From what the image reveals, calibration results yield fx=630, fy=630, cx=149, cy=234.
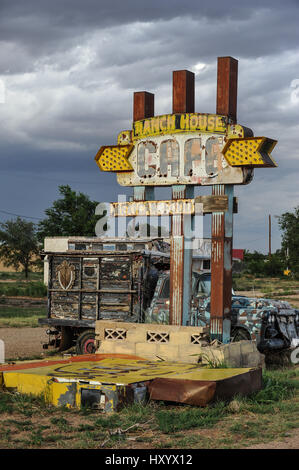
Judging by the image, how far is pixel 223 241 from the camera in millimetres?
11766

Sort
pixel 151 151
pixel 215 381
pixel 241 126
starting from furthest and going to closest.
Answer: pixel 151 151
pixel 241 126
pixel 215 381

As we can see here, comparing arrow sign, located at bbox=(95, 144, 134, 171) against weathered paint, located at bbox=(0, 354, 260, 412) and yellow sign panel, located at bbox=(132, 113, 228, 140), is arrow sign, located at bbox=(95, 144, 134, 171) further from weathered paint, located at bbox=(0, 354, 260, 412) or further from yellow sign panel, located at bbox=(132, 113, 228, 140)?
weathered paint, located at bbox=(0, 354, 260, 412)

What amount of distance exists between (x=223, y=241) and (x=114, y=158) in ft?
10.3

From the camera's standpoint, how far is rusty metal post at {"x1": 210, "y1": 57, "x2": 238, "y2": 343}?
11.7m

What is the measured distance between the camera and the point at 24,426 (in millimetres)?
7250

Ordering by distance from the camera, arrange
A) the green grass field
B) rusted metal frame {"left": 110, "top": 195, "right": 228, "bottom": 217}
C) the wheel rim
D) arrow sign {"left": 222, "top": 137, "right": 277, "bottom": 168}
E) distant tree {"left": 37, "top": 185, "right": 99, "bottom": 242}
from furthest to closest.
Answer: distant tree {"left": 37, "top": 185, "right": 99, "bottom": 242}
the wheel rim
rusted metal frame {"left": 110, "top": 195, "right": 228, "bottom": 217}
arrow sign {"left": 222, "top": 137, "right": 277, "bottom": 168}
the green grass field

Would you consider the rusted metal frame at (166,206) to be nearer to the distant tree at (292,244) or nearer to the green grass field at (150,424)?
the green grass field at (150,424)

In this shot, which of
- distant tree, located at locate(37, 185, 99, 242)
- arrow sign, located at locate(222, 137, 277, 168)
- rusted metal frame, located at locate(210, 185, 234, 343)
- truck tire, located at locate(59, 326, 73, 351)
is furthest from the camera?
distant tree, located at locate(37, 185, 99, 242)

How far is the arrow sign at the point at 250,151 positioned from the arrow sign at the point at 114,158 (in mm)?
2269

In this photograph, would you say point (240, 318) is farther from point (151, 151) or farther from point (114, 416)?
point (114, 416)

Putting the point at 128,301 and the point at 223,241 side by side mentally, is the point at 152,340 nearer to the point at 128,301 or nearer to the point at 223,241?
the point at 128,301

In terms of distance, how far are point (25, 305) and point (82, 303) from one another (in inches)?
694

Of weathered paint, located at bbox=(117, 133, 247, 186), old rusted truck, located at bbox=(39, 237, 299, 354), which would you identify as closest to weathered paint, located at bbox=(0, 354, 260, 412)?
old rusted truck, located at bbox=(39, 237, 299, 354)
